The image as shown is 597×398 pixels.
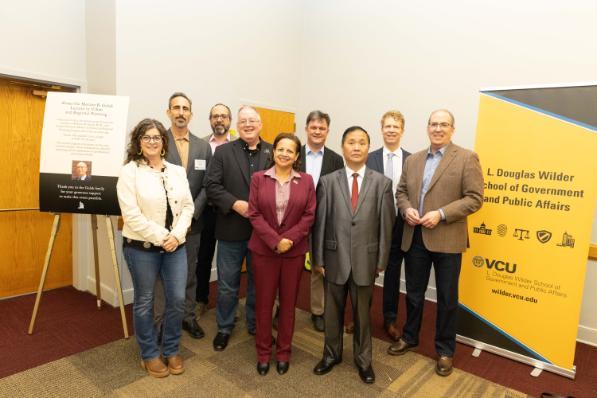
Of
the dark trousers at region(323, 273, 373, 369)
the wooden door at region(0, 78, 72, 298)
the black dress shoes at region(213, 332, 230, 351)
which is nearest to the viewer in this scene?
the dark trousers at region(323, 273, 373, 369)

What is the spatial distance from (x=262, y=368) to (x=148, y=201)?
1.27 metres

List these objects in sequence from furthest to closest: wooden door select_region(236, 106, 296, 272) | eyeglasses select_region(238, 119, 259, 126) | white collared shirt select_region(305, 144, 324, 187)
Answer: wooden door select_region(236, 106, 296, 272)
white collared shirt select_region(305, 144, 324, 187)
eyeglasses select_region(238, 119, 259, 126)

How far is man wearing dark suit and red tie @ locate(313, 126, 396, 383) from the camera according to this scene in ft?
7.45

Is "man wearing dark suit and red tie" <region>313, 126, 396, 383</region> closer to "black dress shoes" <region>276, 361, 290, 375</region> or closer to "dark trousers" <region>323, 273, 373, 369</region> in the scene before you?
"dark trousers" <region>323, 273, 373, 369</region>

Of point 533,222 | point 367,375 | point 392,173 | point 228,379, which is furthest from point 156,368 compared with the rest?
point 533,222

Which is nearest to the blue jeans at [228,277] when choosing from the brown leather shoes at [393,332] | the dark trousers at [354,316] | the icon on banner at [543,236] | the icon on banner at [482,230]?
the dark trousers at [354,316]

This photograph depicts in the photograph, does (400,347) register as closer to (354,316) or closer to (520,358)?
(354,316)

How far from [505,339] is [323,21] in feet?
13.2

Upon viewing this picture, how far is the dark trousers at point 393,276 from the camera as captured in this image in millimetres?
2945

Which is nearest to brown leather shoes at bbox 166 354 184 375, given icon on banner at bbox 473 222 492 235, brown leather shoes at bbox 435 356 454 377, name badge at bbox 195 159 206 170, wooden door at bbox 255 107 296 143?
name badge at bbox 195 159 206 170

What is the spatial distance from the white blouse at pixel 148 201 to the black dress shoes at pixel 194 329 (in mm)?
942

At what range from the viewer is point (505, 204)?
8.82 ft

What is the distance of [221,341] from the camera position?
2.71 m

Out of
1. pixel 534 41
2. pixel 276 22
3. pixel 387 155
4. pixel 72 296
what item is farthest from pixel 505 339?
pixel 276 22
